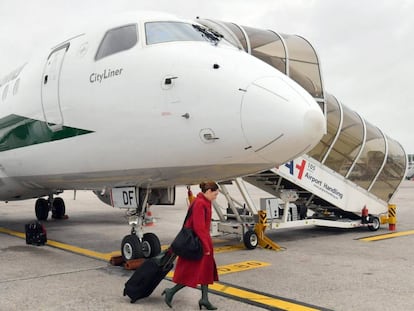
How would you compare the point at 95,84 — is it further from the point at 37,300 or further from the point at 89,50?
the point at 37,300

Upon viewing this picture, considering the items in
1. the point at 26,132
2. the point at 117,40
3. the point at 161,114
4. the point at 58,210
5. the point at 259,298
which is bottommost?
the point at 259,298

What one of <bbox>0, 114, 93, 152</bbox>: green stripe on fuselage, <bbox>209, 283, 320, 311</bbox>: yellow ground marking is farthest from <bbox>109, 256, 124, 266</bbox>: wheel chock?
<bbox>0, 114, 93, 152</bbox>: green stripe on fuselage

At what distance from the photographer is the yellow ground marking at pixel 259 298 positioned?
532 cm

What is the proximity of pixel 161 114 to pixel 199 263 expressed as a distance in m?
1.86

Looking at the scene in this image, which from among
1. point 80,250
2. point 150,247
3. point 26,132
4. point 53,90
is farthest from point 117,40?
→ point 80,250

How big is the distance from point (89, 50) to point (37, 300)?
356 cm

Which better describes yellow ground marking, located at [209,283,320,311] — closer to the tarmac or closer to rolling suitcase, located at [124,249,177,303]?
the tarmac

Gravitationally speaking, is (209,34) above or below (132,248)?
above

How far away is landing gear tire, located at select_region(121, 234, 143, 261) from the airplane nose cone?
9.28 ft

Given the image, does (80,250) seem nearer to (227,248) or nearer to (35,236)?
(35,236)

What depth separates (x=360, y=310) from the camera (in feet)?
17.1

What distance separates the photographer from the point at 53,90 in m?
7.36

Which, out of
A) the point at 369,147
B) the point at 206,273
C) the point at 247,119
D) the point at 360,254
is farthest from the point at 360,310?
the point at 369,147

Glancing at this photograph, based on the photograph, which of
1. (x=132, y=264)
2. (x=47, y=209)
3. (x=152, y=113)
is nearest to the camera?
(x=152, y=113)
